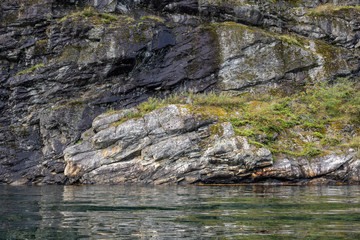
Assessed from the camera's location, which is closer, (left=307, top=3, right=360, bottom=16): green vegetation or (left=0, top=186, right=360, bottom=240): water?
(left=0, top=186, right=360, bottom=240): water

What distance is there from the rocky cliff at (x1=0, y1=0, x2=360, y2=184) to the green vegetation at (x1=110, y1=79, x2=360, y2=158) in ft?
2.19

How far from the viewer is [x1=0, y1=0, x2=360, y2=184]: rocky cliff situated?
14484 mm

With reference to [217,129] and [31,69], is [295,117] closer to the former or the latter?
[217,129]

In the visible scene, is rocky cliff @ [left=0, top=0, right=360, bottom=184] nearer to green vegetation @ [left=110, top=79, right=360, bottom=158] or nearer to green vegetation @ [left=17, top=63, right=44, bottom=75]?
green vegetation @ [left=17, top=63, right=44, bottom=75]

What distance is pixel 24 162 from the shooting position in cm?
1525

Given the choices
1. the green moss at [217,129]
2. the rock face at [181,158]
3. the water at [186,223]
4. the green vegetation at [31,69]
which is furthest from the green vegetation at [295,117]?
the water at [186,223]

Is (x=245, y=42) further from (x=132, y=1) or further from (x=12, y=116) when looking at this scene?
(x=12, y=116)

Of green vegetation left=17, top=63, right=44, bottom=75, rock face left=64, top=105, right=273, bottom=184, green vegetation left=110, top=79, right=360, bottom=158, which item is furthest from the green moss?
green vegetation left=17, top=63, right=44, bottom=75

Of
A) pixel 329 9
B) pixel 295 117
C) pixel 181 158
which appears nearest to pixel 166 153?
pixel 181 158

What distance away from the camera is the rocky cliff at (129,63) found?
14484mm

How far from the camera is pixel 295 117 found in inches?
530

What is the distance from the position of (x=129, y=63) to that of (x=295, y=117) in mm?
9500

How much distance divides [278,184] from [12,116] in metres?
14.6

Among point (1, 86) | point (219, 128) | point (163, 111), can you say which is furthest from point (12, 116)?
point (219, 128)
